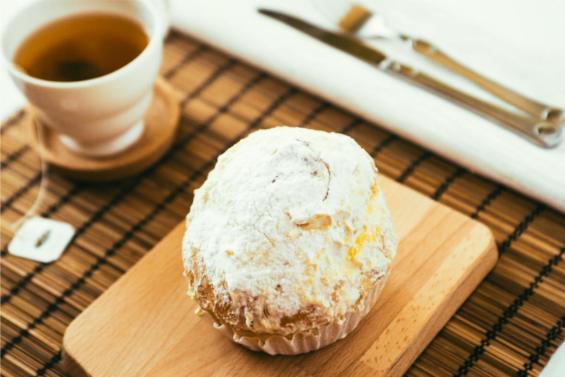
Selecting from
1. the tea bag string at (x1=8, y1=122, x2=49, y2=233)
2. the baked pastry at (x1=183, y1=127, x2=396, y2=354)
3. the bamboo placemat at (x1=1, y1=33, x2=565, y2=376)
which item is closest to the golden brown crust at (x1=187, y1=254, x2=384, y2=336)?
the baked pastry at (x1=183, y1=127, x2=396, y2=354)

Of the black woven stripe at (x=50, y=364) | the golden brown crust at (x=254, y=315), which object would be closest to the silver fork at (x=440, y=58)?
the golden brown crust at (x=254, y=315)

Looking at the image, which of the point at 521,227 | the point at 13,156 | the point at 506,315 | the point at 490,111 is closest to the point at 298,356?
the point at 506,315

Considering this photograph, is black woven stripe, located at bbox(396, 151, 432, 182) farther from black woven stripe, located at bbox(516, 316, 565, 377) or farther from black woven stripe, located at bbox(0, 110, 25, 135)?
black woven stripe, located at bbox(0, 110, 25, 135)

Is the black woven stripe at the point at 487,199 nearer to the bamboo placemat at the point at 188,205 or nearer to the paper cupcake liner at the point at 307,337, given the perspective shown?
the bamboo placemat at the point at 188,205

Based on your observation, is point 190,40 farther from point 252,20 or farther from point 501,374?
point 501,374

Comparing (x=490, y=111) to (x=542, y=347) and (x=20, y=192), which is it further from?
(x=20, y=192)

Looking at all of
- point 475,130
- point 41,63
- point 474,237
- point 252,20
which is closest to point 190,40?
point 252,20
